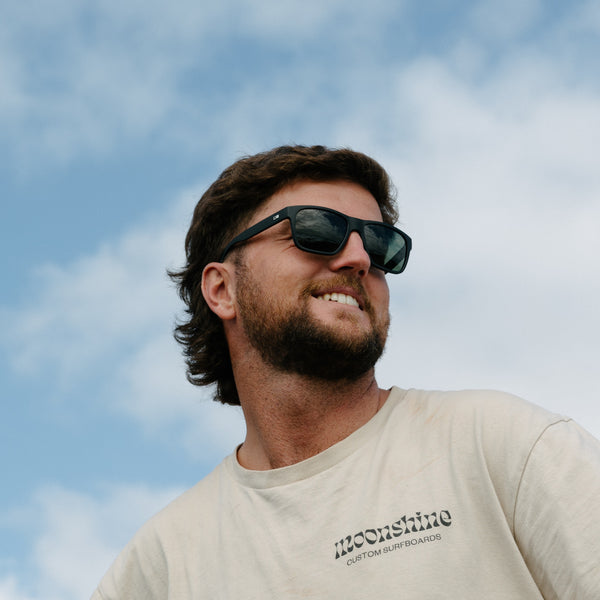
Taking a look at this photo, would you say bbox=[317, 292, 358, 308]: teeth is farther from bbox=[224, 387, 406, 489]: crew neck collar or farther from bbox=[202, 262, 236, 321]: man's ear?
bbox=[202, 262, 236, 321]: man's ear

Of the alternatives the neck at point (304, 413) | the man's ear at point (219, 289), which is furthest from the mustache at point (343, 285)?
the man's ear at point (219, 289)

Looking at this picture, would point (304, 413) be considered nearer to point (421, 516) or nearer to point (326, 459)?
point (326, 459)

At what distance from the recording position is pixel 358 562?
10.0 ft

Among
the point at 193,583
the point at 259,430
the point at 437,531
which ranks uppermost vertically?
the point at 259,430

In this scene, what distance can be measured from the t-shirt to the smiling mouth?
1.73ft

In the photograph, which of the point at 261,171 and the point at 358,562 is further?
the point at 261,171

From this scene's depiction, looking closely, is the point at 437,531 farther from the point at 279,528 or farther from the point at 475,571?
the point at 279,528

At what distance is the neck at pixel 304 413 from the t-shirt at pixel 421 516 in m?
0.14

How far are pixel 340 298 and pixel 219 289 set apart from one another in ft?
3.00

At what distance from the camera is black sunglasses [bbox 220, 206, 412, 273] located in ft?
13.0

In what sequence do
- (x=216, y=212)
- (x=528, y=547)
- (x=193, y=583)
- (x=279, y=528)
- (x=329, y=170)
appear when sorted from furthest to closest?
(x=216, y=212)
(x=329, y=170)
(x=193, y=583)
(x=279, y=528)
(x=528, y=547)

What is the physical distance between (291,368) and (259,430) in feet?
1.35

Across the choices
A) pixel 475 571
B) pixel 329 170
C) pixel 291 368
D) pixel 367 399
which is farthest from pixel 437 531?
pixel 329 170

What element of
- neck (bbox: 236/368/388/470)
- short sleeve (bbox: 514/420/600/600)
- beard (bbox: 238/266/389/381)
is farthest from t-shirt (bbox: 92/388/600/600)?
beard (bbox: 238/266/389/381)
